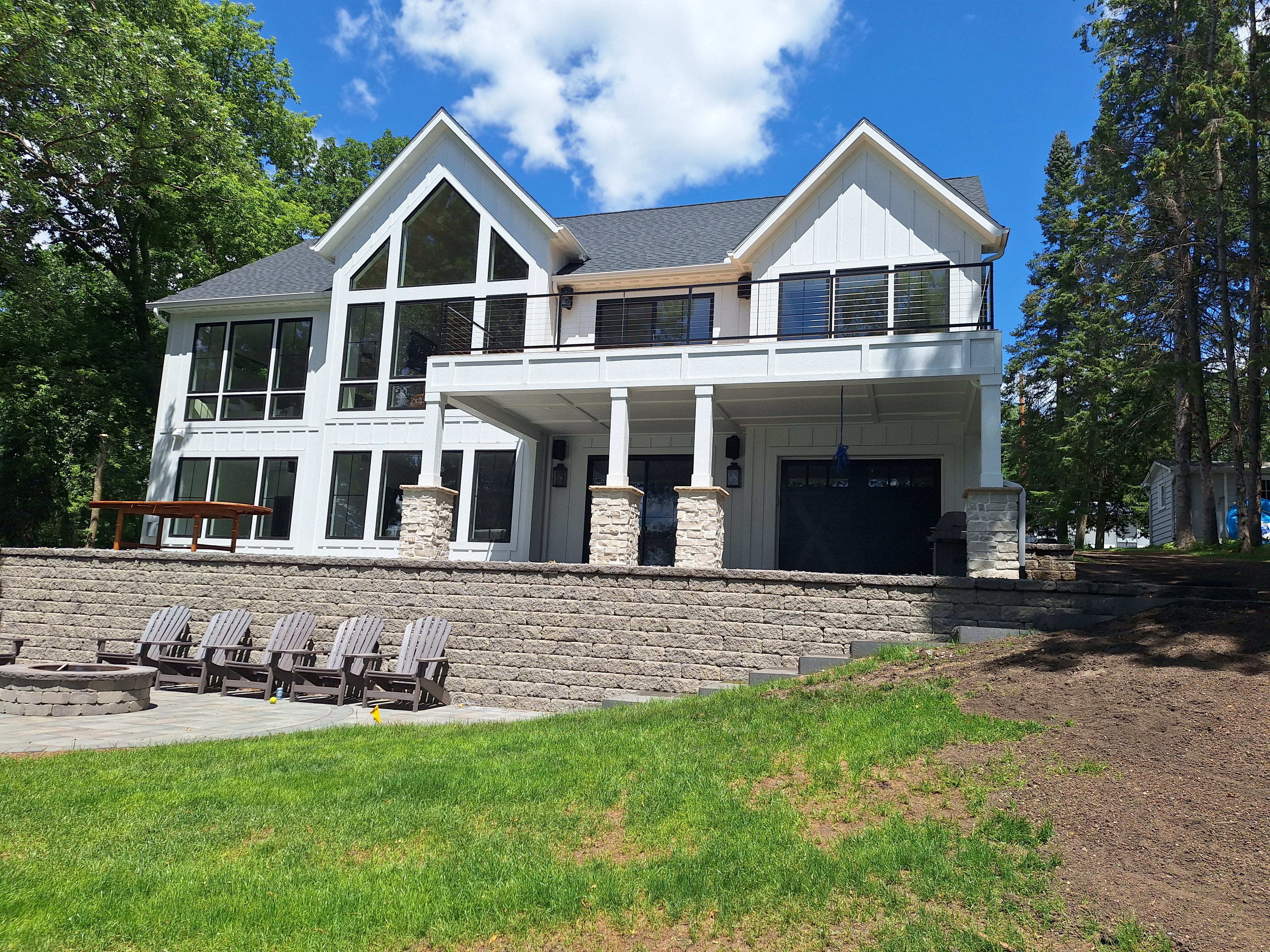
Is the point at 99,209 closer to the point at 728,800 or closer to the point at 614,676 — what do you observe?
the point at 614,676

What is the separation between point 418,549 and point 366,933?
10.1m

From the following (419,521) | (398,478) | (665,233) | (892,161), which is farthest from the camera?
(665,233)

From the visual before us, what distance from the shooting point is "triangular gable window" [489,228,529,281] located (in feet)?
58.0

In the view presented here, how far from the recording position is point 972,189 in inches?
685

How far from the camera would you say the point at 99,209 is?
26000 mm

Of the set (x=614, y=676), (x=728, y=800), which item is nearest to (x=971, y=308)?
(x=614, y=676)

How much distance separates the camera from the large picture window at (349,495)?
17.7 metres

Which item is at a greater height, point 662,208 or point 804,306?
point 662,208

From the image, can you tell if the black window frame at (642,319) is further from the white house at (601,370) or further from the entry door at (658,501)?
the entry door at (658,501)

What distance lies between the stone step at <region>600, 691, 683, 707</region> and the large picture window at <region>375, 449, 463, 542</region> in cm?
736

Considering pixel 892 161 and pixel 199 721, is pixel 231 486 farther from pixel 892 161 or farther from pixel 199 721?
pixel 892 161

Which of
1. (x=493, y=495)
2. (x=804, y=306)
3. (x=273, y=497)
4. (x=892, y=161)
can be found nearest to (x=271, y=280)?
(x=273, y=497)

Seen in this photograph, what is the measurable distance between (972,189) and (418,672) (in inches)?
554

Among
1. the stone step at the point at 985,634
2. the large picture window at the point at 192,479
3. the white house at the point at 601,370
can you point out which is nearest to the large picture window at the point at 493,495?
the white house at the point at 601,370
